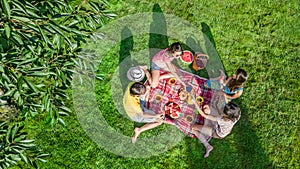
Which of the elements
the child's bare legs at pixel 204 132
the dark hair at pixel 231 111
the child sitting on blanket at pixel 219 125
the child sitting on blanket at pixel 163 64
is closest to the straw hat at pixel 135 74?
the child sitting on blanket at pixel 163 64

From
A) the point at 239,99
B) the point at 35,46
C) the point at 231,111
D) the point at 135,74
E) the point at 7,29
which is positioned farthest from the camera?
the point at 239,99

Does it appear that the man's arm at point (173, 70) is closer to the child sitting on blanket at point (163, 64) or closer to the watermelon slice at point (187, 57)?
the child sitting on blanket at point (163, 64)

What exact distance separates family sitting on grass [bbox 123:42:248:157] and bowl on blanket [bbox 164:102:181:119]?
0.09 metres

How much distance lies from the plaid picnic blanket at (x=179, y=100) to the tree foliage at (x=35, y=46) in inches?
96.1

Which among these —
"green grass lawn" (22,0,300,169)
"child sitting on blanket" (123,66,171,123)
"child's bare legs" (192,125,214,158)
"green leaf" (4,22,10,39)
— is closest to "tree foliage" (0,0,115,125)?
"green leaf" (4,22,10,39)

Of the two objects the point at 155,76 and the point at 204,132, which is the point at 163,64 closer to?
the point at 155,76

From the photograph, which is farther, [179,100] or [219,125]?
[179,100]

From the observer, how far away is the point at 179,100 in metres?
6.30

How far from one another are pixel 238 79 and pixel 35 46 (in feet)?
10.3

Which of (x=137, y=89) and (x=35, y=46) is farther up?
(x=35, y=46)

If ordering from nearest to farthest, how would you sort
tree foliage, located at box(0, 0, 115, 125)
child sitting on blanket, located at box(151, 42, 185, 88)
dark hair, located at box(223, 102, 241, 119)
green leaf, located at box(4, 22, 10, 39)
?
green leaf, located at box(4, 22, 10, 39) < tree foliage, located at box(0, 0, 115, 125) < dark hair, located at box(223, 102, 241, 119) < child sitting on blanket, located at box(151, 42, 185, 88)

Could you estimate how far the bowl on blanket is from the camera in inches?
243

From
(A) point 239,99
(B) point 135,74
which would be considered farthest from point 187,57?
(A) point 239,99

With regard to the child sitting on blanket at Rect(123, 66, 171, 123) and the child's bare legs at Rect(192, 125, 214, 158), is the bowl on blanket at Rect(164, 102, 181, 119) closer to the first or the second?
the child sitting on blanket at Rect(123, 66, 171, 123)
